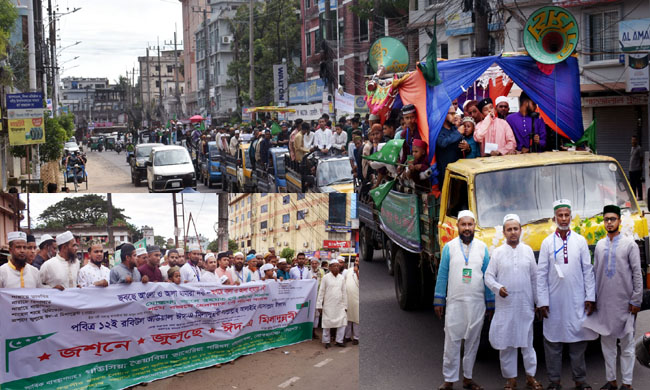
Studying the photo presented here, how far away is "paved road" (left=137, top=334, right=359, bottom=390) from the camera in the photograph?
8008 mm

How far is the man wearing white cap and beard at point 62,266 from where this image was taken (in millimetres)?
7273

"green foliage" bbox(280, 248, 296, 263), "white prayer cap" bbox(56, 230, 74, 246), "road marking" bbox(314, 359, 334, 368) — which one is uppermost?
"white prayer cap" bbox(56, 230, 74, 246)

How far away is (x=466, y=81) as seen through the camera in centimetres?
1095

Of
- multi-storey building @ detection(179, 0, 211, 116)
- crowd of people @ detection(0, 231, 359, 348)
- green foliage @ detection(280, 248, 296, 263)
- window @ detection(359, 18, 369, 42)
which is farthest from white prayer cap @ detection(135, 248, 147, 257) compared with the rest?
multi-storey building @ detection(179, 0, 211, 116)

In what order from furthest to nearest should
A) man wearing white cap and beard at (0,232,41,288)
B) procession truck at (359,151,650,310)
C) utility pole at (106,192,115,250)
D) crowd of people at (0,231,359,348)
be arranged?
procession truck at (359,151,650,310) < utility pole at (106,192,115,250) < crowd of people at (0,231,359,348) < man wearing white cap and beard at (0,232,41,288)

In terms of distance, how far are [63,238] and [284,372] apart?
9.15 feet

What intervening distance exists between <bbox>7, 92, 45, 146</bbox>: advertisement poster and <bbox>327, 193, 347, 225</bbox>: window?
18.3 m

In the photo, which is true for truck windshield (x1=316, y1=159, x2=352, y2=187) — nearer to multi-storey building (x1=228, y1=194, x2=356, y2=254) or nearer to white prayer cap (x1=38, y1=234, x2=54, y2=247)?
multi-storey building (x1=228, y1=194, x2=356, y2=254)

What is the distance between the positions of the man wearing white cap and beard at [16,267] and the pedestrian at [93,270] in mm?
535

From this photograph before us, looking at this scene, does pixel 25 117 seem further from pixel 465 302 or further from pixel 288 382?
pixel 465 302

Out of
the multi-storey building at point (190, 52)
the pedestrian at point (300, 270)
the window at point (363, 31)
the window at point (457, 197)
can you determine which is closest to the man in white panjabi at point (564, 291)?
the window at point (457, 197)

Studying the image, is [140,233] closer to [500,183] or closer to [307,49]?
[500,183]

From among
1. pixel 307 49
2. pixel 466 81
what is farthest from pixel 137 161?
pixel 307 49

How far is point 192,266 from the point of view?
8656mm
